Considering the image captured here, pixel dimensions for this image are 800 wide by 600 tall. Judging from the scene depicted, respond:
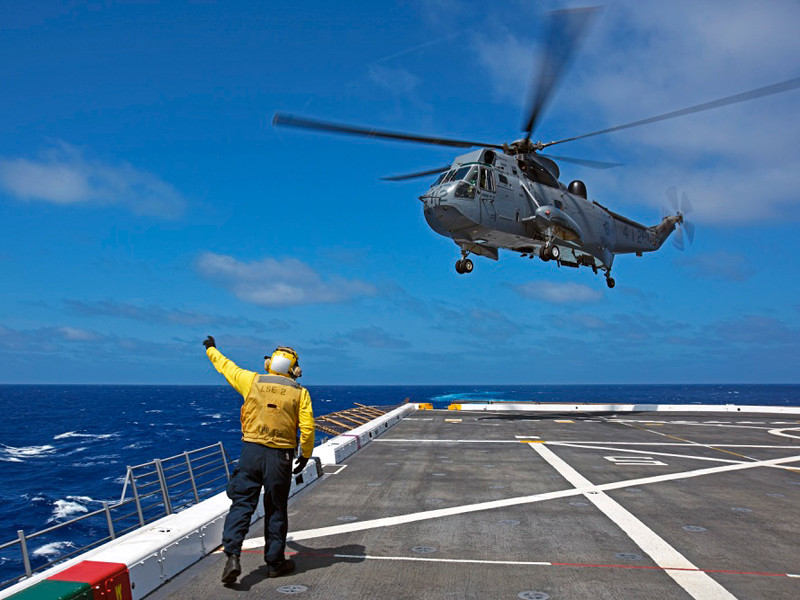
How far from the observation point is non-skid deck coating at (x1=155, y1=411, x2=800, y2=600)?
590 centimetres

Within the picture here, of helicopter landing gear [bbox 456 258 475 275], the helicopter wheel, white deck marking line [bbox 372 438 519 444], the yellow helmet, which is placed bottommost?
white deck marking line [bbox 372 438 519 444]

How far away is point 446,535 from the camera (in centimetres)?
773

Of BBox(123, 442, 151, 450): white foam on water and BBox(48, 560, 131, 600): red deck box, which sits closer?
BBox(48, 560, 131, 600): red deck box

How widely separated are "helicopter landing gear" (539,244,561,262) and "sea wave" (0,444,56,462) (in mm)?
41532

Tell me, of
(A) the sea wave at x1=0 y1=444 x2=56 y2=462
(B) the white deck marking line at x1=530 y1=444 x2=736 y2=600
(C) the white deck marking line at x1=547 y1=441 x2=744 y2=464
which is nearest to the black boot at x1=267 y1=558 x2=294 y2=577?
(B) the white deck marking line at x1=530 y1=444 x2=736 y2=600

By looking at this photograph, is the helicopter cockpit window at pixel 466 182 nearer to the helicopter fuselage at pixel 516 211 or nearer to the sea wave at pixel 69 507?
the helicopter fuselage at pixel 516 211

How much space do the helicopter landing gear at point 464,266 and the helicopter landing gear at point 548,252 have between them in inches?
127

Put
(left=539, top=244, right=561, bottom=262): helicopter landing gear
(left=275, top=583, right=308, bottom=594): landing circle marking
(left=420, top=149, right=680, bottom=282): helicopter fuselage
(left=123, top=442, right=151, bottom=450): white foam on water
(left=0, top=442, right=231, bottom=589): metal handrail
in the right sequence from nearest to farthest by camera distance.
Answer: (left=0, top=442, right=231, bottom=589): metal handrail
(left=275, top=583, right=308, bottom=594): landing circle marking
(left=420, top=149, right=680, bottom=282): helicopter fuselage
(left=539, top=244, right=561, bottom=262): helicopter landing gear
(left=123, top=442, right=151, bottom=450): white foam on water

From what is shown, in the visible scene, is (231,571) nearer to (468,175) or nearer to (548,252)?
(468,175)

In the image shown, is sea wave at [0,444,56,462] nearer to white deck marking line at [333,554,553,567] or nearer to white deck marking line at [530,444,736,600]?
white deck marking line at [530,444,736,600]

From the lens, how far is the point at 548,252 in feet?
83.4

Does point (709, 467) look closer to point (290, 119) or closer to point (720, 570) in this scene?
point (720, 570)

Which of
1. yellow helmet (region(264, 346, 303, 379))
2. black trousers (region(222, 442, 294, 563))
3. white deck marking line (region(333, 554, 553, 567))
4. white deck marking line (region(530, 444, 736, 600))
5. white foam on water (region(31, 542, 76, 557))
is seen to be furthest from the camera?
white foam on water (region(31, 542, 76, 557))

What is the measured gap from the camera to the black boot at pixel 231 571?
562 cm
